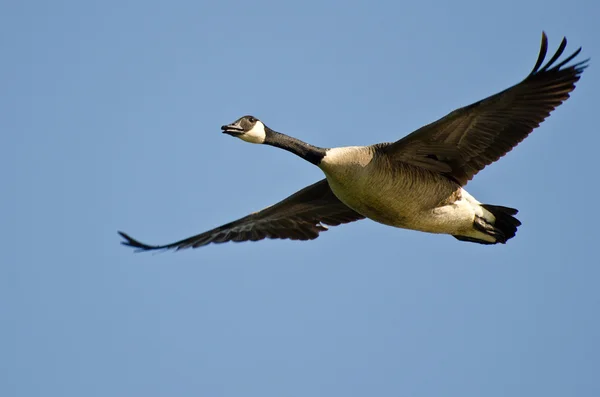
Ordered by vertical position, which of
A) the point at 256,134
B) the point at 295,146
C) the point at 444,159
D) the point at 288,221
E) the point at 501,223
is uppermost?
the point at 256,134

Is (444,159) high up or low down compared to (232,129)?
down

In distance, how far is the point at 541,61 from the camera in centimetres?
1013

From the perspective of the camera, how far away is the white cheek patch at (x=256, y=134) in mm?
11203

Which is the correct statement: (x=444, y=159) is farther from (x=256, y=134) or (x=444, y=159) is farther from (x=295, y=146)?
(x=256, y=134)

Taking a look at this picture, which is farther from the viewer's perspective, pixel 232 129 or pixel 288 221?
pixel 288 221

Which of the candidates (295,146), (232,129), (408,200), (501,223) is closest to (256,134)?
(232,129)

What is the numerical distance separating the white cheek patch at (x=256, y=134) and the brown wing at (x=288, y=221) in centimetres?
156

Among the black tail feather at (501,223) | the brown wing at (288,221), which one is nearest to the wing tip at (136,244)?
the brown wing at (288,221)

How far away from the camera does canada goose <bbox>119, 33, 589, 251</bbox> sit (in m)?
10.4

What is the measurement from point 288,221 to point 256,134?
7.64 feet

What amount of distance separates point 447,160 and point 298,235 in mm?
3002

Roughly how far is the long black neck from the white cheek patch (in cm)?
7

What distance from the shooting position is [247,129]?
11.2 metres

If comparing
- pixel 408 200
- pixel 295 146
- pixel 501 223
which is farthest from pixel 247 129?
pixel 501 223
